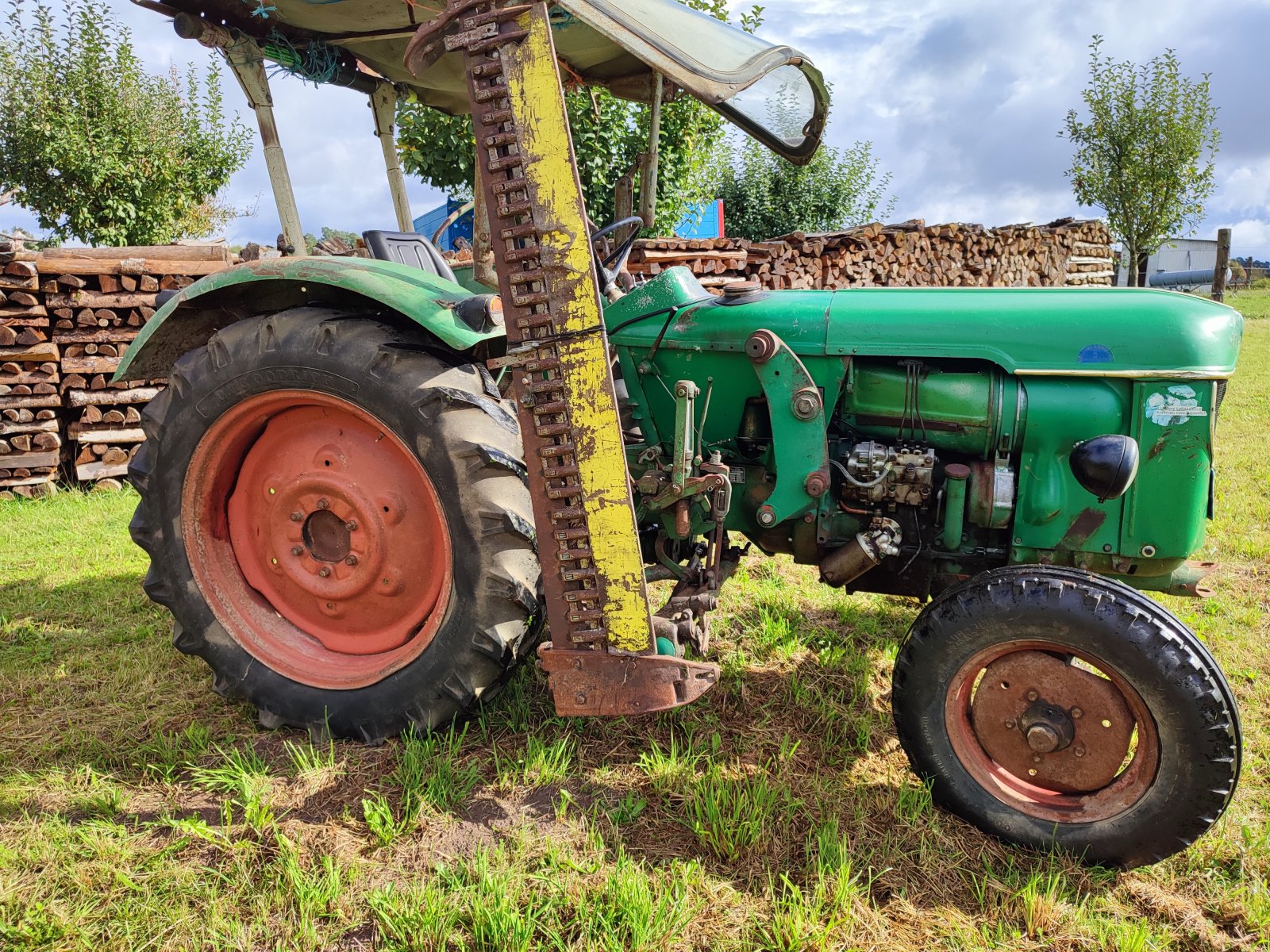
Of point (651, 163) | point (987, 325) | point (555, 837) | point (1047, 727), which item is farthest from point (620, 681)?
point (651, 163)

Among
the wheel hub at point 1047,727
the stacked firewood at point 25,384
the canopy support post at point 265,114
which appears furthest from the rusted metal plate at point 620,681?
the stacked firewood at point 25,384

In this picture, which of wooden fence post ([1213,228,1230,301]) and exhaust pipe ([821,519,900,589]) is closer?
exhaust pipe ([821,519,900,589])

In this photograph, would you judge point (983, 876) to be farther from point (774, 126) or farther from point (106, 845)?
point (774, 126)

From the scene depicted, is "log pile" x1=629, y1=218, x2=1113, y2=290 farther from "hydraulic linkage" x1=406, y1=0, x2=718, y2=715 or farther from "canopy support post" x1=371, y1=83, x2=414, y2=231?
"hydraulic linkage" x1=406, y1=0, x2=718, y2=715

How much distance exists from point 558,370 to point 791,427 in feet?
2.40

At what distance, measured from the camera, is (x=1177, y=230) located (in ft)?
56.7

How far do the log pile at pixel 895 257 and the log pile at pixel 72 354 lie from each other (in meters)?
3.82

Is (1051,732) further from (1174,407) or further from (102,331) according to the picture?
(102,331)

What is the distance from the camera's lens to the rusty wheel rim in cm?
214

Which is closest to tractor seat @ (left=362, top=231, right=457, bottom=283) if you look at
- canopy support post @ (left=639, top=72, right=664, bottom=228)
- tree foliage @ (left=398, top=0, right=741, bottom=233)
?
canopy support post @ (left=639, top=72, right=664, bottom=228)

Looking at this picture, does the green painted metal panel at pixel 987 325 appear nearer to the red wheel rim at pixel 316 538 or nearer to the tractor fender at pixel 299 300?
the tractor fender at pixel 299 300

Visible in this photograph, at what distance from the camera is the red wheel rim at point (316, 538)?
106 inches

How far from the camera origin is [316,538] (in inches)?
112

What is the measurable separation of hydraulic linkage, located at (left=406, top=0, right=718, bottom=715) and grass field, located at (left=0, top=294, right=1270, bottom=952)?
1.17 feet
